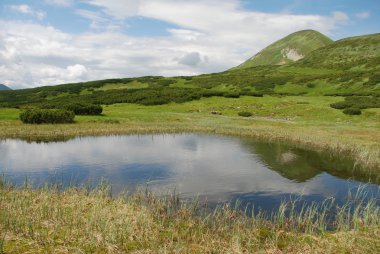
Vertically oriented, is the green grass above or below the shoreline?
above

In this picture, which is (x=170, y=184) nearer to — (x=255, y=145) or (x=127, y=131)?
(x=255, y=145)

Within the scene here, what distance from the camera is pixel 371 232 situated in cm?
1288

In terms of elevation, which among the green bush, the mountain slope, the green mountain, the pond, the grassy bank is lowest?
the pond

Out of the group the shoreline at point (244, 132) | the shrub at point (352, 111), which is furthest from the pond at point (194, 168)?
the shrub at point (352, 111)

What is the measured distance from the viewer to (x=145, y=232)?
42.6ft

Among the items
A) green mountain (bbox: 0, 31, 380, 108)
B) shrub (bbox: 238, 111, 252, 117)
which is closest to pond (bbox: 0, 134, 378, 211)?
shrub (bbox: 238, 111, 252, 117)

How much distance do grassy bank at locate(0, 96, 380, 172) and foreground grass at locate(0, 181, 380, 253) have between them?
18.4 meters

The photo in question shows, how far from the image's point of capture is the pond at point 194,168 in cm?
2197

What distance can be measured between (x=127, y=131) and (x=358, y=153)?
28998 millimetres

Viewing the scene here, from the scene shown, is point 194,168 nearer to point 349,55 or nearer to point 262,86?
point 262,86

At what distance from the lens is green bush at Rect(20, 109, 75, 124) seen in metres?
49.2

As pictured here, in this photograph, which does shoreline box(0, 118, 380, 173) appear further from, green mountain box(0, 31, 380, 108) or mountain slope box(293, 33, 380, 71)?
mountain slope box(293, 33, 380, 71)

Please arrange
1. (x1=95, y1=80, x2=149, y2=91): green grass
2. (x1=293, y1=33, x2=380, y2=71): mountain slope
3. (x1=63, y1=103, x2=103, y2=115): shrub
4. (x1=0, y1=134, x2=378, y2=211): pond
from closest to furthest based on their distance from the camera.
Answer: (x1=0, y1=134, x2=378, y2=211): pond, (x1=63, y1=103, x2=103, y2=115): shrub, (x1=95, y1=80, x2=149, y2=91): green grass, (x1=293, y1=33, x2=380, y2=71): mountain slope

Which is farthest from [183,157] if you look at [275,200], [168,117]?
[168,117]
